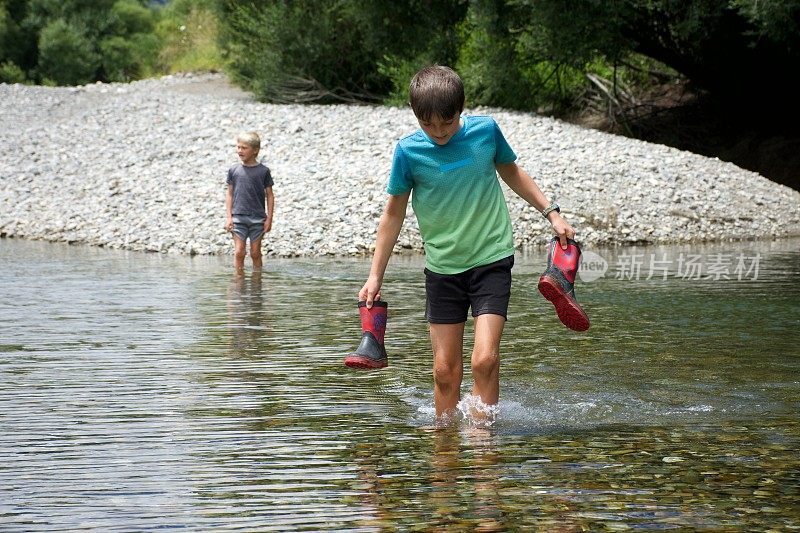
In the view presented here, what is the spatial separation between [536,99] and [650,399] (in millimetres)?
22223

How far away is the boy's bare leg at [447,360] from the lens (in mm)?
5805

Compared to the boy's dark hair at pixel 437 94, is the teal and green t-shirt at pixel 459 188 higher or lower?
lower

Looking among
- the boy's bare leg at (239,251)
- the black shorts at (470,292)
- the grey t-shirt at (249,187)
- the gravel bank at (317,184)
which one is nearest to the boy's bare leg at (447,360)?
the black shorts at (470,292)

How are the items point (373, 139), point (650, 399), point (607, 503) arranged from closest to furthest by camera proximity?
point (607, 503) → point (650, 399) → point (373, 139)

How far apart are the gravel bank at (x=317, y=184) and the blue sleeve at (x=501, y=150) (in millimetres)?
11638

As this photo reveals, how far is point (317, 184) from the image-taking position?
20.0m

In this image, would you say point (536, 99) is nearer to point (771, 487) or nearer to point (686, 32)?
point (686, 32)

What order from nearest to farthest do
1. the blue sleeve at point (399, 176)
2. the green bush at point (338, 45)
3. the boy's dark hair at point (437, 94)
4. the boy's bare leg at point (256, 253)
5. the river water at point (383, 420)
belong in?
the river water at point (383, 420)
the boy's dark hair at point (437, 94)
the blue sleeve at point (399, 176)
the boy's bare leg at point (256, 253)
the green bush at point (338, 45)

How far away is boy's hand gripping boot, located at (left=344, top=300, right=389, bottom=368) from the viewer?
560 centimetres

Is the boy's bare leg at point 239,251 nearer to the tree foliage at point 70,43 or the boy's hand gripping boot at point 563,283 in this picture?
the boy's hand gripping boot at point 563,283

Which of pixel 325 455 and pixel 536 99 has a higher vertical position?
pixel 536 99

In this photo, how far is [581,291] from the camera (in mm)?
12461

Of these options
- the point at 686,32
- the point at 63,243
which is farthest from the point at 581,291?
the point at 686,32

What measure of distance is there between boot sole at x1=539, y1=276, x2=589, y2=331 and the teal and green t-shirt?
23 cm
